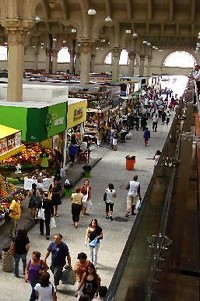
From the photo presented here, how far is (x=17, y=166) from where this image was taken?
1647 centimetres

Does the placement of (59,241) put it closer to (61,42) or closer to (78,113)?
(78,113)

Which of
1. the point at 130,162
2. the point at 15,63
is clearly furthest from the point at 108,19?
the point at 15,63

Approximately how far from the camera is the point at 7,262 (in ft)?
31.1

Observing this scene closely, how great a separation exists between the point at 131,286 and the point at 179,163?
11.0 ft

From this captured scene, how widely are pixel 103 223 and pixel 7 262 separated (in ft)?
13.5

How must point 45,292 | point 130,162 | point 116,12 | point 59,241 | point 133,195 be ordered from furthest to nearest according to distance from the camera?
point 116,12 → point 130,162 → point 133,195 → point 59,241 → point 45,292

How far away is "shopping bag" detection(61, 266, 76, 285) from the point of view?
872 cm

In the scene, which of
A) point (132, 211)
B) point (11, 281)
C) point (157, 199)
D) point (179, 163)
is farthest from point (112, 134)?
point (157, 199)

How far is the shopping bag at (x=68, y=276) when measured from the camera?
872cm

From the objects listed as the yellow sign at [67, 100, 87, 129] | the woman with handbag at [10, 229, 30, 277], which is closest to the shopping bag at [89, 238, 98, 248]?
the woman with handbag at [10, 229, 30, 277]

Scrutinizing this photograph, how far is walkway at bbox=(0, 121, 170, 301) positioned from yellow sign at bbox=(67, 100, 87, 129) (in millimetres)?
1888

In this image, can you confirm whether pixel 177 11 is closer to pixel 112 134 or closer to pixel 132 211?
pixel 112 134

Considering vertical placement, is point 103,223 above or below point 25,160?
below

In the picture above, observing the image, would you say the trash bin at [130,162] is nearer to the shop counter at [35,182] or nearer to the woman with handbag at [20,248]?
the shop counter at [35,182]
